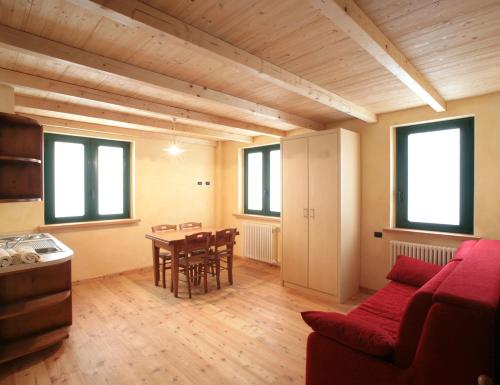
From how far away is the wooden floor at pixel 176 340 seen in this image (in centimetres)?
222

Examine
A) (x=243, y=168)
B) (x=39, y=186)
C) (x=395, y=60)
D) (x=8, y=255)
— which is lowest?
(x=8, y=255)

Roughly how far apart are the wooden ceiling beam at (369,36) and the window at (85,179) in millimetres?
4263

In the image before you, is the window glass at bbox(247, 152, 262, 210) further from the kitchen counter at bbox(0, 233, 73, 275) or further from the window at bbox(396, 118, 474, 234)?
the kitchen counter at bbox(0, 233, 73, 275)

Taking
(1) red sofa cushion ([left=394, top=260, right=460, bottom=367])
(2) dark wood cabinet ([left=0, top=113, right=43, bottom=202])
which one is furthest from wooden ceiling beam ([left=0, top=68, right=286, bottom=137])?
(1) red sofa cushion ([left=394, top=260, right=460, bottom=367])

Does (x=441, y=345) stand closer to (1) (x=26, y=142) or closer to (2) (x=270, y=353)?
(2) (x=270, y=353)

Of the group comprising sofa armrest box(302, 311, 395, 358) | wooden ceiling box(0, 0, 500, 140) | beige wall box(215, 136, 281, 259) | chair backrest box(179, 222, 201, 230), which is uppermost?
wooden ceiling box(0, 0, 500, 140)

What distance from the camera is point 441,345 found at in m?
1.34

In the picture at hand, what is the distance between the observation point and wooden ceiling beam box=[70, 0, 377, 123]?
141cm

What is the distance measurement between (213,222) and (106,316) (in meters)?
3.14

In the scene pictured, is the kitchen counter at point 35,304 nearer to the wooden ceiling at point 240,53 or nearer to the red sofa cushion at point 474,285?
the wooden ceiling at point 240,53

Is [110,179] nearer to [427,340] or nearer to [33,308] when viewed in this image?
[33,308]

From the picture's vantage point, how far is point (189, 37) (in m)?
1.68

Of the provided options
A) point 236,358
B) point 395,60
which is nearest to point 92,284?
point 236,358

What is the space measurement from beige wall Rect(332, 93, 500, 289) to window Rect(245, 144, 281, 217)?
4.94 ft
